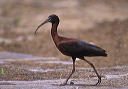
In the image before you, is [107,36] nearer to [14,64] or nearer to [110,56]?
[110,56]

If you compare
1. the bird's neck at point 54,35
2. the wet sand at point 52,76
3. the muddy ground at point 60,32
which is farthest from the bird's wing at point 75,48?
the muddy ground at point 60,32

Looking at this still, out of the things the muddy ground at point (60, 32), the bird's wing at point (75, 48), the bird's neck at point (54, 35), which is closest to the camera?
the bird's wing at point (75, 48)

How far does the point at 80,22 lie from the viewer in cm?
3075

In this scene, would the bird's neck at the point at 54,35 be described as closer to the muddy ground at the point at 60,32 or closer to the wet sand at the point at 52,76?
the wet sand at the point at 52,76

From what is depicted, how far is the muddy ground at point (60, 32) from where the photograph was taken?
44.1 ft

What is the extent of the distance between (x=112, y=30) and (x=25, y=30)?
22.8 ft

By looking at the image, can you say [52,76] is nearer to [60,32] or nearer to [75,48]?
[75,48]

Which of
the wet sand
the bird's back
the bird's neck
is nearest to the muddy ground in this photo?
the wet sand

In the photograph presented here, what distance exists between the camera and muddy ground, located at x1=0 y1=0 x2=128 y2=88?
13.4 metres

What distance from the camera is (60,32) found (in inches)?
1070

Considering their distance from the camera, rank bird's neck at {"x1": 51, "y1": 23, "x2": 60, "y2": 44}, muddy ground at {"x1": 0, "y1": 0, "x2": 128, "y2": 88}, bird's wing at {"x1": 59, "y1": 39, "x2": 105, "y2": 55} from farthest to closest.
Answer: muddy ground at {"x1": 0, "y1": 0, "x2": 128, "y2": 88} → bird's neck at {"x1": 51, "y1": 23, "x2": 60, "y2": 44} → bird's wing at {"x1": 59, "y1": 39, "x2": 105, "y2": 55}

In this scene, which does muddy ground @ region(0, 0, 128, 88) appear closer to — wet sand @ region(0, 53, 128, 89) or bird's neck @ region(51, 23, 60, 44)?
wet sand @ region(0, 53, 128, 89)

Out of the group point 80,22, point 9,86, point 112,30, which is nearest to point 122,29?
point 112,30

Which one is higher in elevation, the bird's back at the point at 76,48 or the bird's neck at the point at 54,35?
the bird's neck at the point at 54,35
